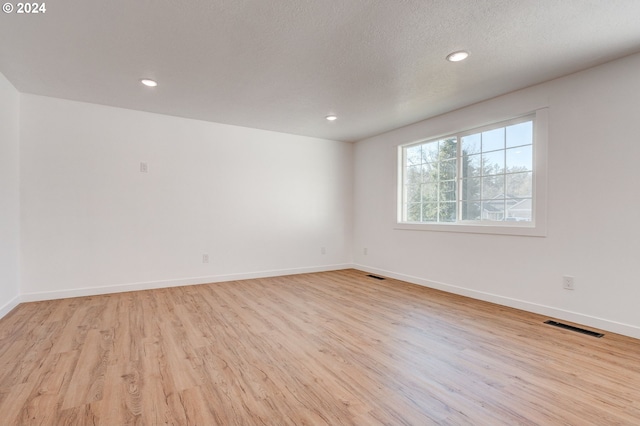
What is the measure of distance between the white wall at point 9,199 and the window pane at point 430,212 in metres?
4.82

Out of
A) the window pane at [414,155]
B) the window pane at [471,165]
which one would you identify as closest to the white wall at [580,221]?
the window pane at [471,165]

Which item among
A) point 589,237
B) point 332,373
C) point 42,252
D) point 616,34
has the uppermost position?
point 616,34

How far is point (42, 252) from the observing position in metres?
3.55

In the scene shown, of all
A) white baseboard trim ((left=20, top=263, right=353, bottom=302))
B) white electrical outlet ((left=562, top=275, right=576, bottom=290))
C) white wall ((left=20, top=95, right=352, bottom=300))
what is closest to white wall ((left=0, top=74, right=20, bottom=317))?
white wall ((left=20, top=95, right=352, bottom=300))

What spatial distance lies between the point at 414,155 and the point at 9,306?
5.15m

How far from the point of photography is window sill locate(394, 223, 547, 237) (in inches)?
124

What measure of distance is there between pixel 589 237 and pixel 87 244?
529 centimetres

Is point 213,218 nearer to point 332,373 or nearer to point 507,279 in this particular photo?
point 332,373

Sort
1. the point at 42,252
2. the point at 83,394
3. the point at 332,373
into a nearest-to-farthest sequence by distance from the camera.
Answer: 1. the point at 83,394
2. the point at 332,373
3. the point at 42,252

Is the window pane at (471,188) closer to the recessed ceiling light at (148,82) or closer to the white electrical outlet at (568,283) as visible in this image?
the white electrical outlet at (568,283)

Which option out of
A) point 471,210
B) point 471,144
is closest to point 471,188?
point 471,210

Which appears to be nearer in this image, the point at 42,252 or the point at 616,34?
the point at 616,34

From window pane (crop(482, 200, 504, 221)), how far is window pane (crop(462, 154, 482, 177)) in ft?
1.27

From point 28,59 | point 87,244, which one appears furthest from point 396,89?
point 87,244
